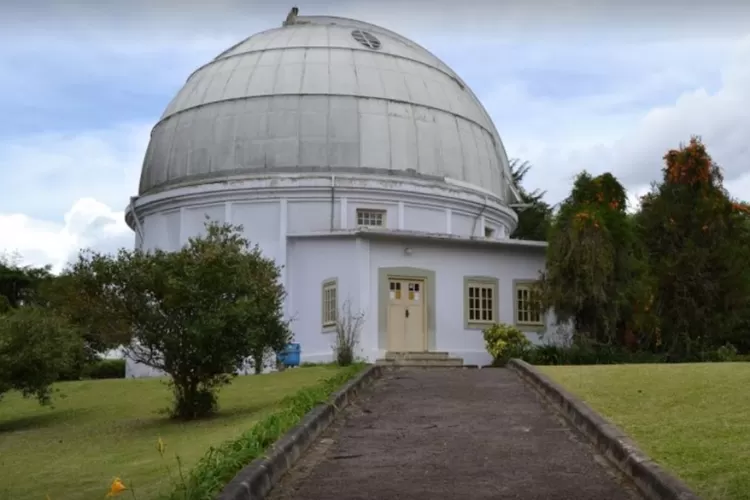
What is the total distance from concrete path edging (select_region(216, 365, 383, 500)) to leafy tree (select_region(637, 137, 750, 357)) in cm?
1317

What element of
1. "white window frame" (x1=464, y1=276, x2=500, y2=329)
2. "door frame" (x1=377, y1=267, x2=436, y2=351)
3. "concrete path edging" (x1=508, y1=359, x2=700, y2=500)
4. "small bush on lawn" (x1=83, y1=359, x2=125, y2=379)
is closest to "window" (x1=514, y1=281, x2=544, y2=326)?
"white window frame" (x1=464, y1=276, x2=500, y2=329)

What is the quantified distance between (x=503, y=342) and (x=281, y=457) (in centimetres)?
1720

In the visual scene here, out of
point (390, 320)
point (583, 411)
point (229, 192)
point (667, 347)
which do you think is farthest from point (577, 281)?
point (583, 411)

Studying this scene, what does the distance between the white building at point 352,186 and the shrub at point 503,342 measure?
1.45 m

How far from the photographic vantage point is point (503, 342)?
25.8m

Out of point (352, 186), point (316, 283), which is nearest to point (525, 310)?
point (316, 283)

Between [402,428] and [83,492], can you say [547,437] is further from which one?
[83,492]

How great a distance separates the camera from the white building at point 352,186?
Answer: 27.6 meters

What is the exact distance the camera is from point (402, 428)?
38.3ft

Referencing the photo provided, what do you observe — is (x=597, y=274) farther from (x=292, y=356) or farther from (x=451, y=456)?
(x=451, y=456)

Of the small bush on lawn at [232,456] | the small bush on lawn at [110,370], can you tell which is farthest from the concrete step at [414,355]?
the small bush on lawn at [110,370]

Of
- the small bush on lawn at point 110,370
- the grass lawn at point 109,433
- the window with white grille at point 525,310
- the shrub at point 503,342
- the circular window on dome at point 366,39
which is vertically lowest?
the grass lawn at point 109,433

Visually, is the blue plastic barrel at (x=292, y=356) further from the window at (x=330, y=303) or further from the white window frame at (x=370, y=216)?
the white window frame at (x=370, y=216)

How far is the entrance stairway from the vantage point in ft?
83.9
